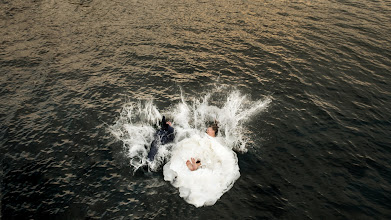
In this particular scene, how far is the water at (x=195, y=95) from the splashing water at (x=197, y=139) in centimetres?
42

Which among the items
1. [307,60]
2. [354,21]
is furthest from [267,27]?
[354,21]

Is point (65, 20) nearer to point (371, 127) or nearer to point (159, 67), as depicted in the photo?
point (159, 67)

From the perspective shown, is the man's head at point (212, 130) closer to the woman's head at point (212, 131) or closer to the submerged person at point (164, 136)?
the woman's head at point (212, 131)

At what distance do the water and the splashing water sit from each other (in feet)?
1.37

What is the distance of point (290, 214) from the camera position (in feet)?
32.0

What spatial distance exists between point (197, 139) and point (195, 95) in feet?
14.8

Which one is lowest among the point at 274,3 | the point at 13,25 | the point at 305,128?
the point at 13,25

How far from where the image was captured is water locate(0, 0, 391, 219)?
10242mm

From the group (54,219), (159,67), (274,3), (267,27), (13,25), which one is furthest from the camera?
(274,3)

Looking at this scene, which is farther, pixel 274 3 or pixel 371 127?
pixel 274 3

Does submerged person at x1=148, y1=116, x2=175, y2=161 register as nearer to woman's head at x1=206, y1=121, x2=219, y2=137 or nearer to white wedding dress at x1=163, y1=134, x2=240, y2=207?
white wedding dress at x1=163, y1=134, x2=240, y2=207

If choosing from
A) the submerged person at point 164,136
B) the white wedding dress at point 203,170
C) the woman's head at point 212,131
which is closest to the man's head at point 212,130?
the woman's head at point 212,131

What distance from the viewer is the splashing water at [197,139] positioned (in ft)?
35.3

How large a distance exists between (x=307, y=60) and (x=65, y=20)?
23302 mm
